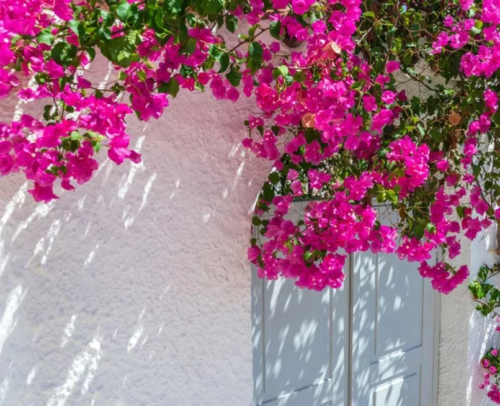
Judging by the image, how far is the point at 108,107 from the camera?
1643mm

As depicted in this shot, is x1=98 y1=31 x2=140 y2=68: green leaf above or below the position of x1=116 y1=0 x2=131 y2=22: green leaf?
below

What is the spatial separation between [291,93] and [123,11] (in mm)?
688

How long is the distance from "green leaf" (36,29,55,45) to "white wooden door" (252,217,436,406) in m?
2.00

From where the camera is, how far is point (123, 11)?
1.56m

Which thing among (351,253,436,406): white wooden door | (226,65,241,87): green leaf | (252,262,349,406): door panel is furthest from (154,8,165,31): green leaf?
(351,253,436,406): white wooden door

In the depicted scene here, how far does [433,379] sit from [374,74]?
118 inches

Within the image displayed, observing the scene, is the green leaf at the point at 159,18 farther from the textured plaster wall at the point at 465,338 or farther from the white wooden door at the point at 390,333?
the textured plaster wall at the point at 465,338

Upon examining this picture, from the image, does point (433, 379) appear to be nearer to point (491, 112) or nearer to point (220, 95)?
point (491, 112)

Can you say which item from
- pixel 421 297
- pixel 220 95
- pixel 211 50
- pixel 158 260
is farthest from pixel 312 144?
pixel 421 297

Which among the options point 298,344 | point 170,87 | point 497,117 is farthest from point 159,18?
point 298,344

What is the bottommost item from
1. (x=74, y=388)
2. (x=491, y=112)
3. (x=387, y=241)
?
(x=74, y=388)

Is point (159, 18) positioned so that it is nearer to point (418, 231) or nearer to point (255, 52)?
point (255, 52)

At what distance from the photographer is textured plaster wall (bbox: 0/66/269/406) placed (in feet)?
6.63

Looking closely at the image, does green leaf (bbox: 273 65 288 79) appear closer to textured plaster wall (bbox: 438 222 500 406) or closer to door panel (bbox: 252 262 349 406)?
door panel (bbox: 252 262 349 406)
